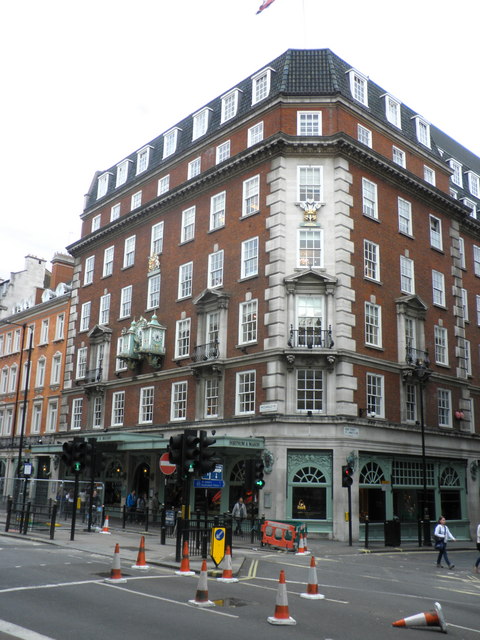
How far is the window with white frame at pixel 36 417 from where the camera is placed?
5088 cm

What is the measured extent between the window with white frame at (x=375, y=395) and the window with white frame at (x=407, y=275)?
5762mm

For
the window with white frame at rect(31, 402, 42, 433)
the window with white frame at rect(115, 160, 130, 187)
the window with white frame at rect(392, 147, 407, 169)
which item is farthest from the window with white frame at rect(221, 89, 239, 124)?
the window with white frame at rect(31, 402, 42, 433)

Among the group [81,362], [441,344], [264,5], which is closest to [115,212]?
[81,362]

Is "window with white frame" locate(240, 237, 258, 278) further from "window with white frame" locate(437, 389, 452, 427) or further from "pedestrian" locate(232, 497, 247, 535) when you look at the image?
"window with white frame" locate(437, 389, 452, 427)

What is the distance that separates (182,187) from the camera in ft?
125

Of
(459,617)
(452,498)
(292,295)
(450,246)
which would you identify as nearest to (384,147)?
(450,246)

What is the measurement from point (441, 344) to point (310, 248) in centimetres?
1063

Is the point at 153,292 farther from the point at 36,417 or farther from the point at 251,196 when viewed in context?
the point at 36,417

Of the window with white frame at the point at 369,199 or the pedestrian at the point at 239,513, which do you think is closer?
the pedestrian at the point at 239,513

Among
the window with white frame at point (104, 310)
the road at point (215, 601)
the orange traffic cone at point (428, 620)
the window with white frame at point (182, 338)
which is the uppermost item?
the window with white frame at point (104, 310)

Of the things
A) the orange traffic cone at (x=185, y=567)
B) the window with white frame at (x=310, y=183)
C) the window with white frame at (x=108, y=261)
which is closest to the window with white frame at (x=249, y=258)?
the window with white frame at (x=310, y=183)

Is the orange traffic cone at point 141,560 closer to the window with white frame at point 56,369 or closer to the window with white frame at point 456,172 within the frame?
the window with white frame at point 56,369

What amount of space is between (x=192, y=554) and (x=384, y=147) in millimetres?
24750

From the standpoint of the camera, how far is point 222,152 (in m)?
36.6
